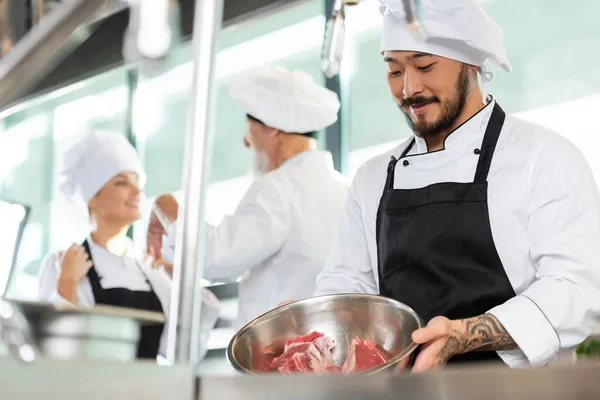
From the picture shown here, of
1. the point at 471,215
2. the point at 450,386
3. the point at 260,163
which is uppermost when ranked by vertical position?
the point at 260,163

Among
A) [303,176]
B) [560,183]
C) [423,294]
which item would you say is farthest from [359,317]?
[303,176]

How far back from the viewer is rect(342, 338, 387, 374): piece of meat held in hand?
108 centimetres

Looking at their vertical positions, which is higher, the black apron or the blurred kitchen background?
the blurred kitchen background

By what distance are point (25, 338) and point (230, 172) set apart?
290 centimetres

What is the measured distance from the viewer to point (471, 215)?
4.44 feet

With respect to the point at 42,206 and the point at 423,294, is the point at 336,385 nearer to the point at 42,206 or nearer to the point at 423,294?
the point at 423,294

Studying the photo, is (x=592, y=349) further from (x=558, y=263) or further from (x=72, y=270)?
(x=72, y=270)

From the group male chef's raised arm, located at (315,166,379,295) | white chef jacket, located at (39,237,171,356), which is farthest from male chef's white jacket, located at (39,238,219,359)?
male chef's raised arm, located at (315,166,379,295)

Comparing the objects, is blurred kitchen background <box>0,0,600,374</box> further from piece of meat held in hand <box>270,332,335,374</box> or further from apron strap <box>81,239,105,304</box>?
piece of meat held in hand <box>270,332,335,374</box>

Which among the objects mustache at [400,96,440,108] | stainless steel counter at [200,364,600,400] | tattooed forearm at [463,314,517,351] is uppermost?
mustache at [400,96,440,108]

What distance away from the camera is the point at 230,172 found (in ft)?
11.7

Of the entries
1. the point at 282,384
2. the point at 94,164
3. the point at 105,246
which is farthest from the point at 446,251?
the point at 94,164

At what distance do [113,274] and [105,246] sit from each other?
14cm

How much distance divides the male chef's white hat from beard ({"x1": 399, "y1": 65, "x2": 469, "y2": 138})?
44mm
